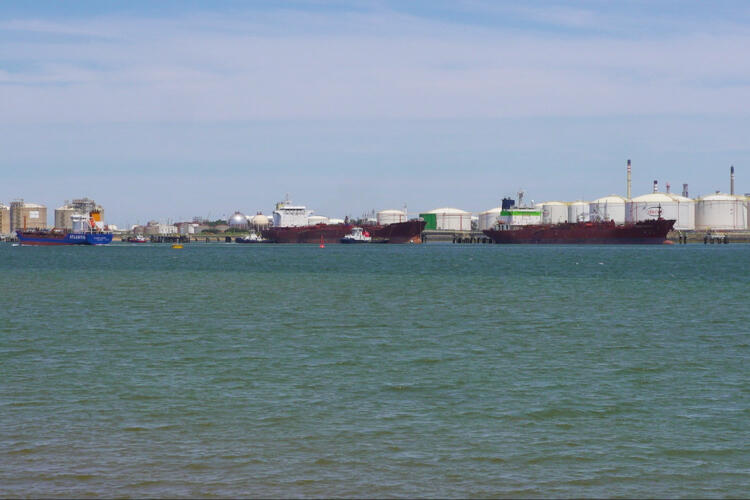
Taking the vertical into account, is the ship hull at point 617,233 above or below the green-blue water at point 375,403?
above

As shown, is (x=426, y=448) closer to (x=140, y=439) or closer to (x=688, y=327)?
(x=140, y=439)

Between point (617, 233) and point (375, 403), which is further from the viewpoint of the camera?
point (617, 233)

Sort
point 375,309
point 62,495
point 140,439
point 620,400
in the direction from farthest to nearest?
1. point 375,309
2. point 620,400
3. point 140,439
4. point 62,495

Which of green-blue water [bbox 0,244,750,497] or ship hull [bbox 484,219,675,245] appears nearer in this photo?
green-blue water [bbox 0,244,750,497]

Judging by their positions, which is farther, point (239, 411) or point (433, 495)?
point (239, 411)

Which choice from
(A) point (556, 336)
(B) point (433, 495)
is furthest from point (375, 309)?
(B) point (433, 495)

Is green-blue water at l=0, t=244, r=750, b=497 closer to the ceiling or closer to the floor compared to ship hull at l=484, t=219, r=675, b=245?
closer to the floor

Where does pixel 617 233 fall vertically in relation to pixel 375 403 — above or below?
above

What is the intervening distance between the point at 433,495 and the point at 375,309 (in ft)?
95.9

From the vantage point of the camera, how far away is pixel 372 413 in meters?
17.1

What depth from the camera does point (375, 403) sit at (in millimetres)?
18062

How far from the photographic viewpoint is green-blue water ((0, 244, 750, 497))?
1288cm

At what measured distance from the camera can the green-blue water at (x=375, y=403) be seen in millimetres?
12883

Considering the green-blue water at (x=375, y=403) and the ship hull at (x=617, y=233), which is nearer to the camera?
the green-blue water at (x=375, y=403)
